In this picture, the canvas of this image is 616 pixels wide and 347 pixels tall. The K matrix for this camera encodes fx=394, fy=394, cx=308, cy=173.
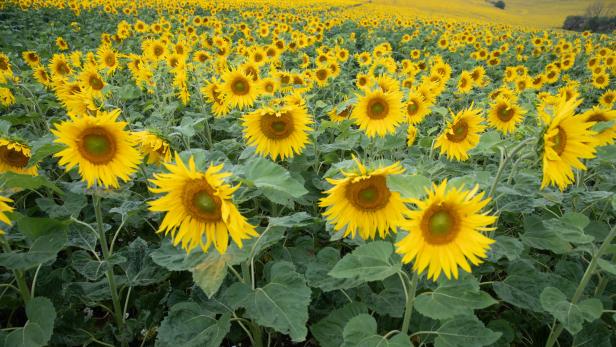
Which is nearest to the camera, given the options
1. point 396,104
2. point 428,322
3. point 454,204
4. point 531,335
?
point 454,204

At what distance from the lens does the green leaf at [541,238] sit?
2227 mm

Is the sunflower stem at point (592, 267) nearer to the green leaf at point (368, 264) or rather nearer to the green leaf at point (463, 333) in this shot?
the green leaf at point (463, 333)

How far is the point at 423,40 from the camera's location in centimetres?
1711

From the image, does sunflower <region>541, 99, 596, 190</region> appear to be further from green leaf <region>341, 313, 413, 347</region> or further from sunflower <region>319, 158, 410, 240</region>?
green leaf <region>341, 313, 413, 347</region>

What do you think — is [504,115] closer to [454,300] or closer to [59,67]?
[454,300]

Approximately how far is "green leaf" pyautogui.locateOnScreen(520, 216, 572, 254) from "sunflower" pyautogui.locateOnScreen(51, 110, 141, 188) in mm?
2345

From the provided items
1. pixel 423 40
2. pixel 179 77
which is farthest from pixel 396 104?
pixel 423 40

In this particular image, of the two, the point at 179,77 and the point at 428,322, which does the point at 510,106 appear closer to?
the point at 428,322

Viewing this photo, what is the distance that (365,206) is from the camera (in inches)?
83.2

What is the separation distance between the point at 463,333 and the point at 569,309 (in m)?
0.52

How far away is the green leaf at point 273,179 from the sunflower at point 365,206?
0.24 meters

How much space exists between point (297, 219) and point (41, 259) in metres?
1.32

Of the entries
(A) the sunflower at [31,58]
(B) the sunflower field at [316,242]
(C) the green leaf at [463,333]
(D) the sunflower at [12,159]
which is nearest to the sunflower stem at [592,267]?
(B) the sunflower field at [316,242]

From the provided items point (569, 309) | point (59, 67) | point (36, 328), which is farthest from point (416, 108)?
point (59, 67)
